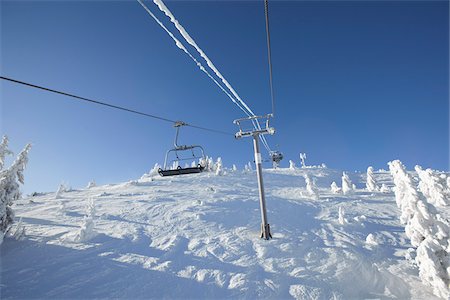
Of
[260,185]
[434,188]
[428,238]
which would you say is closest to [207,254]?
[260,185]

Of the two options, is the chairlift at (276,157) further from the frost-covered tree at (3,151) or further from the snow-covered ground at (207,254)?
the frost-covered tree at (3,151)

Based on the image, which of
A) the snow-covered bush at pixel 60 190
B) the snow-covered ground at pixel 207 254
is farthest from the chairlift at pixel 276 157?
the snow-covered bush at pixel 60 190

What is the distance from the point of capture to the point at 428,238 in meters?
11.2

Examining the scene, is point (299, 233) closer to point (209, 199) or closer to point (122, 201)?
point (209, 199)

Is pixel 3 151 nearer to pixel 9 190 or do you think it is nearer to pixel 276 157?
pixel 9 190

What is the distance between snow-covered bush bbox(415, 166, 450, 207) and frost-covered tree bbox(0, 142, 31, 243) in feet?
127

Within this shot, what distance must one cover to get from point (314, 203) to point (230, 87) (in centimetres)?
2293

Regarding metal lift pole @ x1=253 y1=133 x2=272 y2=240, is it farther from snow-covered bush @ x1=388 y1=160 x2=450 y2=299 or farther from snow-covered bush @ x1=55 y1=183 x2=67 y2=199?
snow-covered bush @ x1=55 y1=183 x2=67 y2=199

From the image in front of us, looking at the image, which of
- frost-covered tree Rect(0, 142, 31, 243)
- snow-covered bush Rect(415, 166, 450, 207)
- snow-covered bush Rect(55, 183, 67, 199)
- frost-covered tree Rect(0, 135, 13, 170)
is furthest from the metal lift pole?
snow-covered bush Rect(55, 183, 67, 199)

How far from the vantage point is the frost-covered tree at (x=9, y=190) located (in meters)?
15.4

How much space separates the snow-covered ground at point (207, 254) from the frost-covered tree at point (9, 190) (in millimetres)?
1362

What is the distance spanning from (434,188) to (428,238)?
22.2 metres

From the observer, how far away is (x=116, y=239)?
15883mm

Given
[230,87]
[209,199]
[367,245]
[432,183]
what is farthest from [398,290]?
[432,183]
